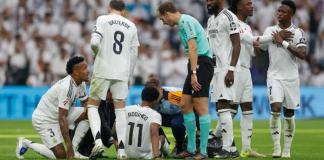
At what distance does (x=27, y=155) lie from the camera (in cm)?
1555

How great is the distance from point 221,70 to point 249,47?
1288 millimetres

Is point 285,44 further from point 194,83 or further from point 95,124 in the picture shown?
point 95,124

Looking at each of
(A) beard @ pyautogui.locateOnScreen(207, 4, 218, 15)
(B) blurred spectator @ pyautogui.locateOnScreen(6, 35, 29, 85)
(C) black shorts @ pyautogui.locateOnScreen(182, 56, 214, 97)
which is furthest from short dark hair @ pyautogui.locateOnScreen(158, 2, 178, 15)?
(B) blurred spectator @ pyautogui.locateOnScreen(6, 35, 29, 85)

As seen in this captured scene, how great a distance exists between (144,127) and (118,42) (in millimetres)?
1291

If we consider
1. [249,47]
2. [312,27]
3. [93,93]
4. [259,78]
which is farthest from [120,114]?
[312,27]

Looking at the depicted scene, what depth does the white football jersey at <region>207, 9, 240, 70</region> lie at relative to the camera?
47.8 feet

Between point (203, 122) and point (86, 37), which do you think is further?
point (86, 37)

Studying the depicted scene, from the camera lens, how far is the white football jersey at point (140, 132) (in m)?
14.2

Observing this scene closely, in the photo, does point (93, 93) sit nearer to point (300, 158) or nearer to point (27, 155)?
point (27, 155)

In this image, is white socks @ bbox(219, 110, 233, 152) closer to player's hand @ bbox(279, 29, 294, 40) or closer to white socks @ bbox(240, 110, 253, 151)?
white socks @ bbox(240, 110, 253, 151)

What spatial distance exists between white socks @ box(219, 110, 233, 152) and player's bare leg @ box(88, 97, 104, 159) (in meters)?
1.89

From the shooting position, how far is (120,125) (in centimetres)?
1395

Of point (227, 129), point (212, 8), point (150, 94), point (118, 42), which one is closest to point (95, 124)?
point (150, 94)

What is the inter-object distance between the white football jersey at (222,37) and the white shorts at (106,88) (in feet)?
4.89
